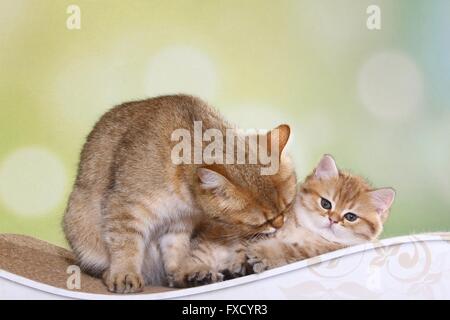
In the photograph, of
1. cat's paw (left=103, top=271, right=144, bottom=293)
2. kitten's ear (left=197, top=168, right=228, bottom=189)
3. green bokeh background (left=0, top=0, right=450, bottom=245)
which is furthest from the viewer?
green bokeh background (left=0, top=0, right=450, bottom=245)

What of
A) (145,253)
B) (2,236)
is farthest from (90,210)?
(2,236)

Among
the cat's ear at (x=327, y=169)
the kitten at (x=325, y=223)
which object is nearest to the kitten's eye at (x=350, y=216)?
the kitten at (x=325, y=223)

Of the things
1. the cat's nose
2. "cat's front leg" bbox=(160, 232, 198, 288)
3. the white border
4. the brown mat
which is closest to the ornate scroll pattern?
the white border

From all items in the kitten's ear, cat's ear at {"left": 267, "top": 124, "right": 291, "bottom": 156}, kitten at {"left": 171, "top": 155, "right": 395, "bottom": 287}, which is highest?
cat's ear at {"left": 267, "top": 124, "right": 291, "bottom": 156}

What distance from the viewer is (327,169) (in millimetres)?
1642

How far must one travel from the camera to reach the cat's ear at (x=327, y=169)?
1637 mm

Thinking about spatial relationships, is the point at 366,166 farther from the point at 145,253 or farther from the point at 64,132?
the point at 64,132

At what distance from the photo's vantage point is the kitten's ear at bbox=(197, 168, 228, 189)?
1.45 meters

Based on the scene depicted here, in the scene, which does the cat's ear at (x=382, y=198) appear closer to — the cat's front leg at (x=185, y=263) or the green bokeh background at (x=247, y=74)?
the green bokeh background at (x=247, y=74)

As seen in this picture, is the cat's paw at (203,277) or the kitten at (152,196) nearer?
the kitten at (152,196)

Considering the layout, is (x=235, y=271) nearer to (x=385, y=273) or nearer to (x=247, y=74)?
(x=385, y=273)

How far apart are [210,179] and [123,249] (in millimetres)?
283

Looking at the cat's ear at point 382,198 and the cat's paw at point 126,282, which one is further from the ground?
the cat's ear at point 382,198

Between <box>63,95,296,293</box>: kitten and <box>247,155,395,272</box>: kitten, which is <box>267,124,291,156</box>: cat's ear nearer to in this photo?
<box>63,95,296,293</box>: kitten
